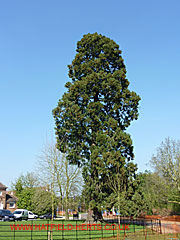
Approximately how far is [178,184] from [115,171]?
1343 centimetres

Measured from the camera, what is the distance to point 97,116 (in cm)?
2570

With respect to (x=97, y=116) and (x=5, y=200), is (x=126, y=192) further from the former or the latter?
(x=5, y=200)

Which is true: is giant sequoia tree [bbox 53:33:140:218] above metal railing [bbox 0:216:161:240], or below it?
above

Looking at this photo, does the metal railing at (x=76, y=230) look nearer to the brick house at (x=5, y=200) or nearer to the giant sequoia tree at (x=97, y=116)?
the giant sequoia tree at (x=97, y=116)

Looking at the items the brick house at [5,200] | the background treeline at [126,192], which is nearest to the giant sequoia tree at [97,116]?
the background treeline at [126,192]

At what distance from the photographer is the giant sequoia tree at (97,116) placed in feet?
77.1

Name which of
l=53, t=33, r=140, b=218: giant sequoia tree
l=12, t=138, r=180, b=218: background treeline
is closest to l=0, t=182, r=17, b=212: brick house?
l=12, t=138, r=180, b=218: background treeline

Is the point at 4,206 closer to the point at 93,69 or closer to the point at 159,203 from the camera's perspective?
the point at 159,203

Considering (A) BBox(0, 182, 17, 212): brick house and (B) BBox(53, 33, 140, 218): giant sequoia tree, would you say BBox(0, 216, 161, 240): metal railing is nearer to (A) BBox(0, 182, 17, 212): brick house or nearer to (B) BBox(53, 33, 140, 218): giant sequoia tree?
(B) BBox(53, 33, 140, 218): giant sequoia tree

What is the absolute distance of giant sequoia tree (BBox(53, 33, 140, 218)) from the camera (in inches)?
925

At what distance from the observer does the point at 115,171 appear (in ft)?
76.0

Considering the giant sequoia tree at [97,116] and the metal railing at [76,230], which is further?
the giant sequoia tree at [97,116]

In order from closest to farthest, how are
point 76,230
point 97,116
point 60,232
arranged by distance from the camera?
point 76,230
point 60,232
point 97,116

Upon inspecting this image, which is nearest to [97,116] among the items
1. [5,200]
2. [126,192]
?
[126,192]
